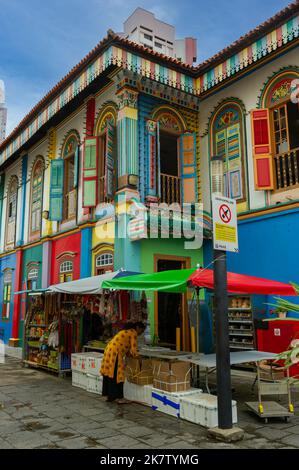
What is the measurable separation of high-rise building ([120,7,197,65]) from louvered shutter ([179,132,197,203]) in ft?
35.2

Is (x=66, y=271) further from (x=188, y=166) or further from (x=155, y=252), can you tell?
(x=188, y=166)

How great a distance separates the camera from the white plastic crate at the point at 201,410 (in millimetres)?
5801

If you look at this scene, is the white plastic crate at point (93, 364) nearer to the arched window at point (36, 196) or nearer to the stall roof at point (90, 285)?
the stall roof at point (90, 285)

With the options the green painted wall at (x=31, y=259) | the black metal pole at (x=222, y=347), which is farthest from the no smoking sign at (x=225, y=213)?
the green painted wall at (x=31, y=259)

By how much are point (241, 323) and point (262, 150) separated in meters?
4.42

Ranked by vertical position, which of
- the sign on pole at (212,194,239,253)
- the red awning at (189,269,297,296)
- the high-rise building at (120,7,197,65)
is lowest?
the red awning at (189,269,297,296)

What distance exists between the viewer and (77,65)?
40.2 feet

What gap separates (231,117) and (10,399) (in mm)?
8811

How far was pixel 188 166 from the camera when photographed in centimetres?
1238

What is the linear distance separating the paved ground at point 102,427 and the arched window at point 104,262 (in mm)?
3778

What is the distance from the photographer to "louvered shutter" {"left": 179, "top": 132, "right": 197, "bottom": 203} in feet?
40.2

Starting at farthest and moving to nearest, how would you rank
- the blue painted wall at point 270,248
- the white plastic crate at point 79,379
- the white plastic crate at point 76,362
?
the blue painted wall at point 270,248 → the white plastic crate at point 76,362 → the white plastic crate at point 79,379

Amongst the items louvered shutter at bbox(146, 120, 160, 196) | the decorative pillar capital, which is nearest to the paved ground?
louvered shutter at bbox(146, 120, 160, 196)

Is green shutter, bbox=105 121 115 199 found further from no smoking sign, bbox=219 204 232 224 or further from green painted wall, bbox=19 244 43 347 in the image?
no smoking sign, bbox=219 204 232 224
